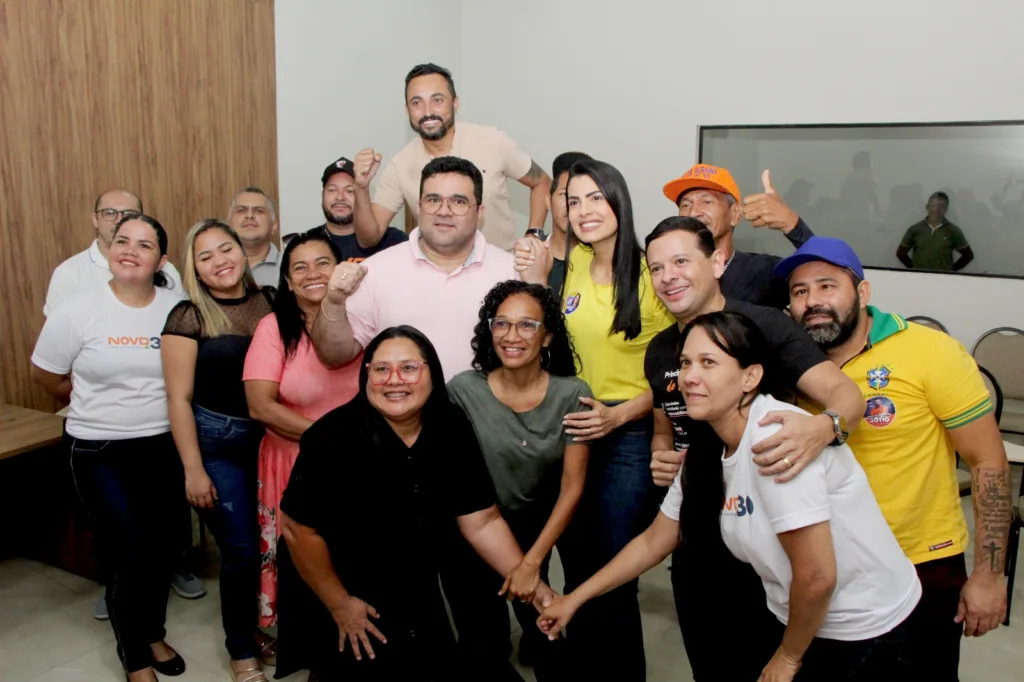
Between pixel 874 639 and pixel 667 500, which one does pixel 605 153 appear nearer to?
pixel 667 500

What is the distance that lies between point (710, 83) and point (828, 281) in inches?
152

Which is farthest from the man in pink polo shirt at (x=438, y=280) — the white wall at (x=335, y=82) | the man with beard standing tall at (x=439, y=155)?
the white wall at (x=335, y=82)

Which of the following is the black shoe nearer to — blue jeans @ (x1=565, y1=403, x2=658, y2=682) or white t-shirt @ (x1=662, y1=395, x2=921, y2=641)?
blue jeans @ (x1=565, y1=403, x2=658, y2=682)

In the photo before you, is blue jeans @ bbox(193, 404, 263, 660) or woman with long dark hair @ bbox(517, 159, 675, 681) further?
blue jeans @ bbox(193, 404, 263, 660)

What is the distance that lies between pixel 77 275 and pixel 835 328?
3.16 metres

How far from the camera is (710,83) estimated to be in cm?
550

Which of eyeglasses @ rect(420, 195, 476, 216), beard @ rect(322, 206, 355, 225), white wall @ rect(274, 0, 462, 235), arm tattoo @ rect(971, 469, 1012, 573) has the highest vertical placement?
white wall @ rect(274, 0, 462, 235)

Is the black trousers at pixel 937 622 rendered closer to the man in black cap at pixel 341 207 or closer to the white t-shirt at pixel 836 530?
the white t-shirt at pixel 836 530

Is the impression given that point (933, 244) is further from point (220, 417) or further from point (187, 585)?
point (187, 585)

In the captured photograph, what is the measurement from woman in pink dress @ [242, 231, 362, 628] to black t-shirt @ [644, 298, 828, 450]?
40.3 inches

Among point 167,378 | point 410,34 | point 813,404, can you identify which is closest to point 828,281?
point 813,404

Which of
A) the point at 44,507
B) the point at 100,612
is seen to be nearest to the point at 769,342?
the point at 100,612

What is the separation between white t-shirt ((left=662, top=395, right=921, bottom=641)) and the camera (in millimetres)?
1577

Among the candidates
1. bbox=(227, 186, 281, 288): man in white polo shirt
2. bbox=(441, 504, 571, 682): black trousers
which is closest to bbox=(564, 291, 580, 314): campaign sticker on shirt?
bbox=(441, 504, 571, 682): black trousers
